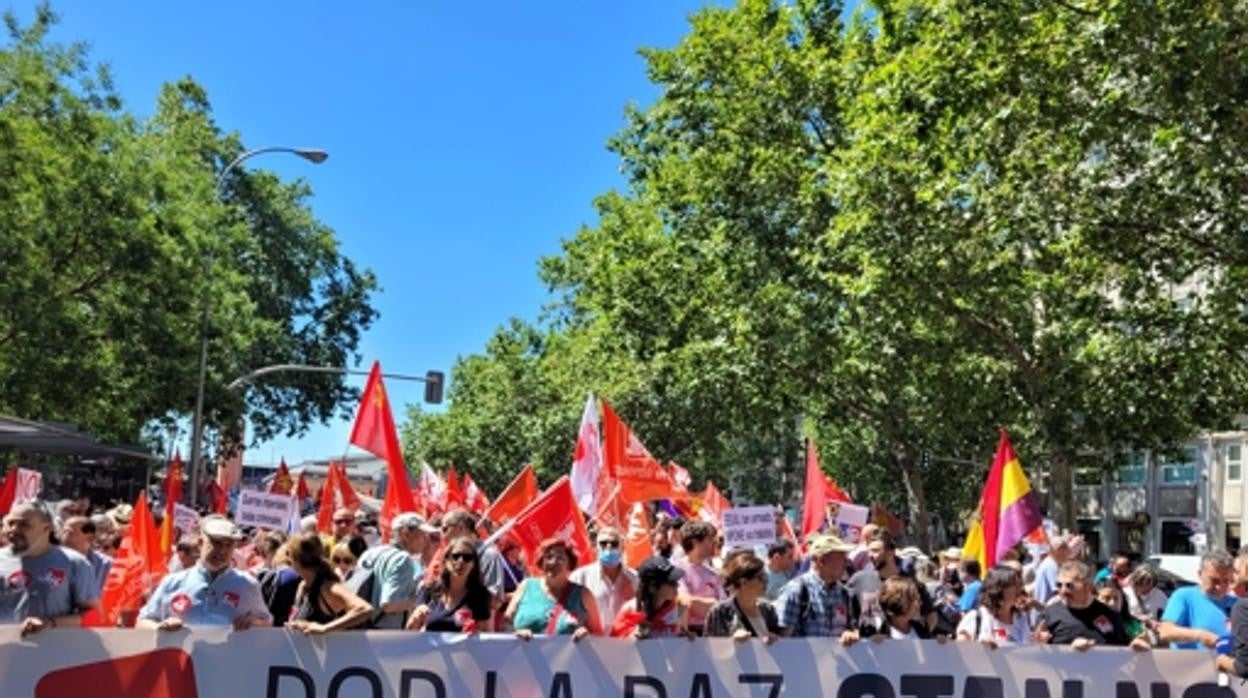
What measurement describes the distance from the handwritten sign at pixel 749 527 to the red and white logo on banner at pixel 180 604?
5752 millimetres

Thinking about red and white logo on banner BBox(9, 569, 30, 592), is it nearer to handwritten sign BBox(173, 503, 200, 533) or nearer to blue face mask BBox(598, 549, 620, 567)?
blue face mask BBox(598, 549, 620, 567)

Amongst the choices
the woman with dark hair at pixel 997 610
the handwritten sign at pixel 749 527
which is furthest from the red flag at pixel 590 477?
the woman with dark hair at pixel 997 610

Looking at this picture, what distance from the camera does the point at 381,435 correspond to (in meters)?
12.3

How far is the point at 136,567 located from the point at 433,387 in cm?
2625

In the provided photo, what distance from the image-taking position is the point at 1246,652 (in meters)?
6.75

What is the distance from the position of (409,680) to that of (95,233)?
19757 millimetres

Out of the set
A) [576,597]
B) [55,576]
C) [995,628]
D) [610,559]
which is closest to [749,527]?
[610,559]

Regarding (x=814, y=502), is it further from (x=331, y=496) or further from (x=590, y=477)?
(x=331, y=496)

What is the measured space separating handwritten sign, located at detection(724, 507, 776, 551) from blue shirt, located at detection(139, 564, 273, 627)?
5.58 m

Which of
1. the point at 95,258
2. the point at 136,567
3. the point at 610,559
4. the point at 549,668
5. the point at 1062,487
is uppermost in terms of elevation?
the point at 95,258

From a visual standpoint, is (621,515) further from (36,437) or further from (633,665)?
(36,437)

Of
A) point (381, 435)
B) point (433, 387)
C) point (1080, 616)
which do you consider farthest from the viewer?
point (433, 387)

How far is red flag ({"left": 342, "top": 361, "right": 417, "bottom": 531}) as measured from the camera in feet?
40.0

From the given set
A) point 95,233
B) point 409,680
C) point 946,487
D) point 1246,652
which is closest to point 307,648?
point 409,680
